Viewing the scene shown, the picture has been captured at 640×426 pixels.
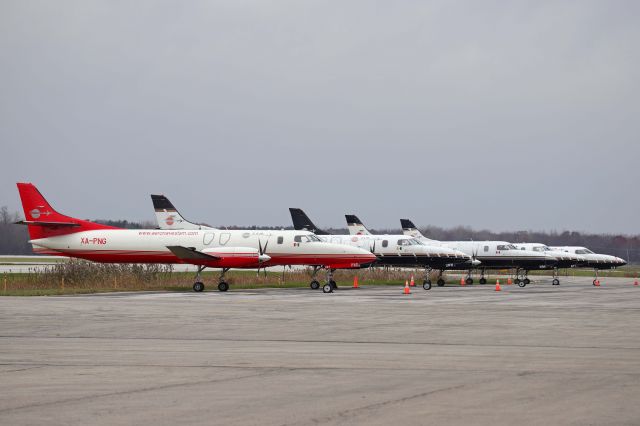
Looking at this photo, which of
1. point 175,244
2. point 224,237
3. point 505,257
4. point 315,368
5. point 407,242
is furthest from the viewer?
point 505,257

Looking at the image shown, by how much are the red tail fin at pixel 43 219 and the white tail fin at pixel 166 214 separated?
1567cm

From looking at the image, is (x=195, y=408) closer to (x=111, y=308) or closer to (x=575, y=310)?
(x=111, y=308)

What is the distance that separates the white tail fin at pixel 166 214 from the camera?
6156cm

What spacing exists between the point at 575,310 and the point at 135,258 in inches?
918

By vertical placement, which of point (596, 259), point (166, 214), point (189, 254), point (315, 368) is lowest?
point (315, 368)

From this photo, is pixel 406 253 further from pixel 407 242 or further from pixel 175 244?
pixel 175 244

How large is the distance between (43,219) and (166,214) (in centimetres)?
1665

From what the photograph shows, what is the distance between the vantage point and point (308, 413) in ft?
32.6

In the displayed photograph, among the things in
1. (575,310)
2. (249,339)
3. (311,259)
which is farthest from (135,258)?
(249,339)

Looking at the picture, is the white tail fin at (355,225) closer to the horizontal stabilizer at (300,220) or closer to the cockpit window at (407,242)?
the horizontal stabilizer at (300,220)

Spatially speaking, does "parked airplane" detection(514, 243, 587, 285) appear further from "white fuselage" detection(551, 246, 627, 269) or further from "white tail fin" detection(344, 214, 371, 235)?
"white tail fin" detection(344, 214, 371, 235)

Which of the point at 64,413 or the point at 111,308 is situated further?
the point at 111,308

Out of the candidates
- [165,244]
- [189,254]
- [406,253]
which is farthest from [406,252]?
[165,244]

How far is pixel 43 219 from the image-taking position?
45.4m
